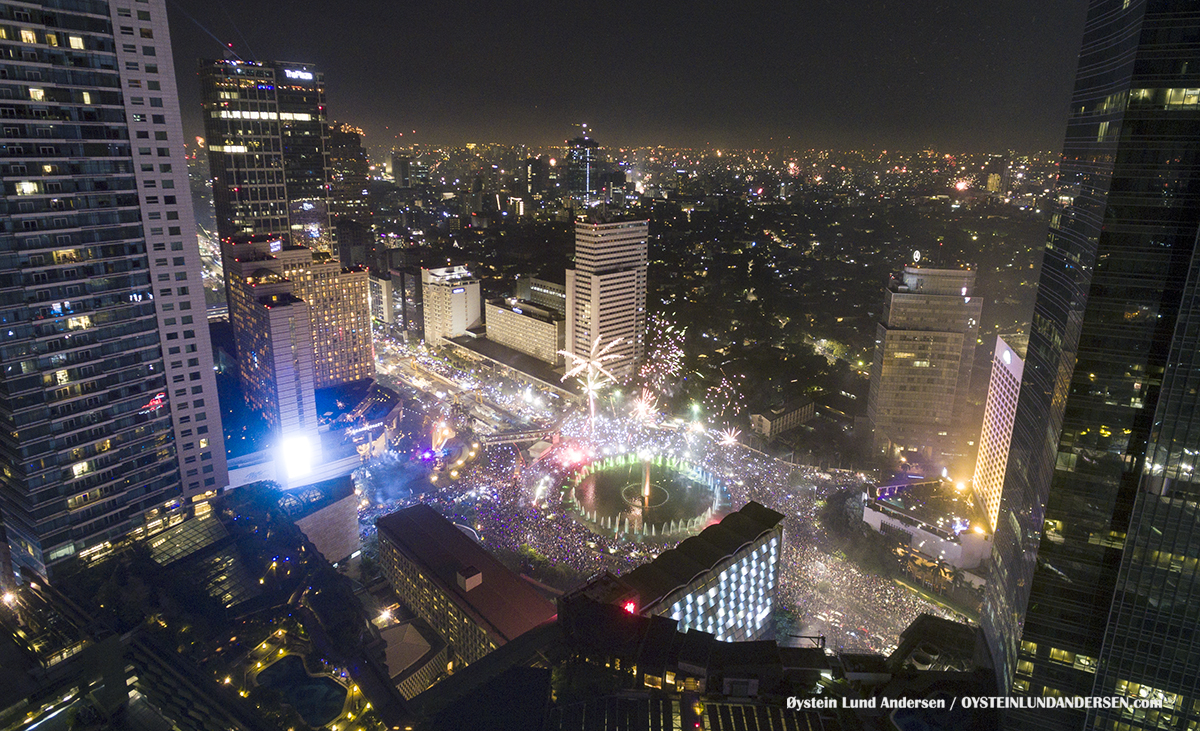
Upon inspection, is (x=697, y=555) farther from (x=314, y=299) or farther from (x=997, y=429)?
(x=314, y=299)

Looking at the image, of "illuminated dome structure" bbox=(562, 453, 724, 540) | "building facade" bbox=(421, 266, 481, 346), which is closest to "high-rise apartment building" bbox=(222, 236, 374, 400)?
"building facade" bbox=(421, 266, 481, 346)

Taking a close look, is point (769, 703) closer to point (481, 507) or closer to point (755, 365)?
point (481, 507)

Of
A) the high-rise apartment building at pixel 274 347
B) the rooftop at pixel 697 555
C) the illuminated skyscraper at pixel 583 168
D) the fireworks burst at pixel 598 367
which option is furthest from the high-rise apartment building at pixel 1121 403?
the illuminated skyscraper at pixel 583 168

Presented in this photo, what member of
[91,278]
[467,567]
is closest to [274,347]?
[91,278]

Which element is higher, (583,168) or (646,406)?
(583,168)

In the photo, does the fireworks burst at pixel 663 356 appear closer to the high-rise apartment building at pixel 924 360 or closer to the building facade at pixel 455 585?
the high-rise apartment building at pixel 924 360

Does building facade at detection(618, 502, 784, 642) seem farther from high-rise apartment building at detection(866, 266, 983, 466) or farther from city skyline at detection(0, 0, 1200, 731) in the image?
high-rise apartment building at detection(866, 266, 983, 466)

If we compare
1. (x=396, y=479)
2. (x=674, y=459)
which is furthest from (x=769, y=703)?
(x=396, y=479)
